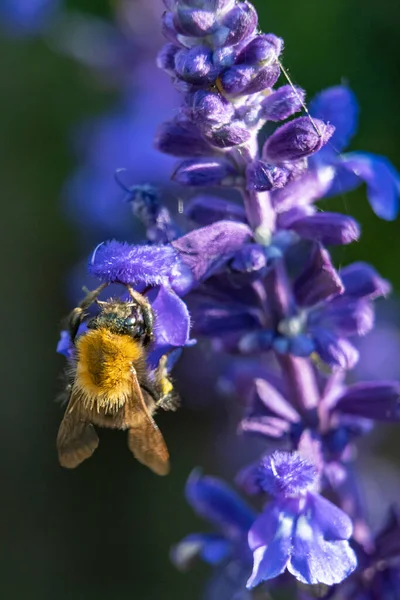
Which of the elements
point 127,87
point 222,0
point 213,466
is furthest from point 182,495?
point 222,0

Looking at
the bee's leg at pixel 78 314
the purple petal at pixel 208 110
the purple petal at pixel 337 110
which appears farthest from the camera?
the purple petal at pixel 337 110

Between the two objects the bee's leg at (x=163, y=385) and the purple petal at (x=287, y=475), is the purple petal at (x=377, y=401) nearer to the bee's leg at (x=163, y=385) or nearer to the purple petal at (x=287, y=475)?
the purple petal at (x=287, y=475)

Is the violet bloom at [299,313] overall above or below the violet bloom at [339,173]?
below

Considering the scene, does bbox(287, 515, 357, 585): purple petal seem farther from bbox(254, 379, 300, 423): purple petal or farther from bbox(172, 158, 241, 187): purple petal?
bbox(172, 158, 241, 187): purple petal

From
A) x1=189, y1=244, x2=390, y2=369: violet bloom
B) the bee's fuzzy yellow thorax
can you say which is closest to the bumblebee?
the bee's fuzzy yellow thorax

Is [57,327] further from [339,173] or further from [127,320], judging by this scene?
[339,173]

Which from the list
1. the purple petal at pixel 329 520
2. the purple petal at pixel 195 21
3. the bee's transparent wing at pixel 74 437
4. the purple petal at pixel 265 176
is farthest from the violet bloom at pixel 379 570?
the purple petal at pixel 195 21

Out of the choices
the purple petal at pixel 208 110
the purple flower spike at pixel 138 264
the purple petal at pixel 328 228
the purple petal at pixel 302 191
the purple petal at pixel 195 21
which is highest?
the purple petal at pixel 195 21
